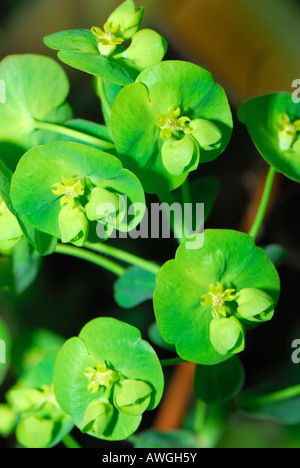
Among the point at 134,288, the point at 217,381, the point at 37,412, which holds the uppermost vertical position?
the point at 134,288

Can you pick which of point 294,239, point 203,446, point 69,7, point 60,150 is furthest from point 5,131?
point 69,7

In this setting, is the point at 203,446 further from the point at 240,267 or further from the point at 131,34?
the point at 131,34

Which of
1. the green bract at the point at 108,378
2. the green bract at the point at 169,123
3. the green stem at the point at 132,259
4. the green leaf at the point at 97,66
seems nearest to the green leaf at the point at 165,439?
the green bract at the point at 108,378

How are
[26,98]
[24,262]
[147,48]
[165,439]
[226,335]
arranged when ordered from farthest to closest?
[165,439], [24,262], [26,98], [147,48], [226,335]

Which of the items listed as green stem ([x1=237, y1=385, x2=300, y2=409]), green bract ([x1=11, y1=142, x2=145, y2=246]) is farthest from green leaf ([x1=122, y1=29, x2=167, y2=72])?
green stem ([x1=237, y1=385, x2=300, y2=409])

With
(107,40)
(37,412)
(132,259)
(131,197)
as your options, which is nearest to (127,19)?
(107,40)

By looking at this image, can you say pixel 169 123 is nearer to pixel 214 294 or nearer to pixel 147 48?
pixel 147 48

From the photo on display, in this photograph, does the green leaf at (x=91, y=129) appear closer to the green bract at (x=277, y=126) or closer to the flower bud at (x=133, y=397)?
the green bract at (x=277, y=126)
